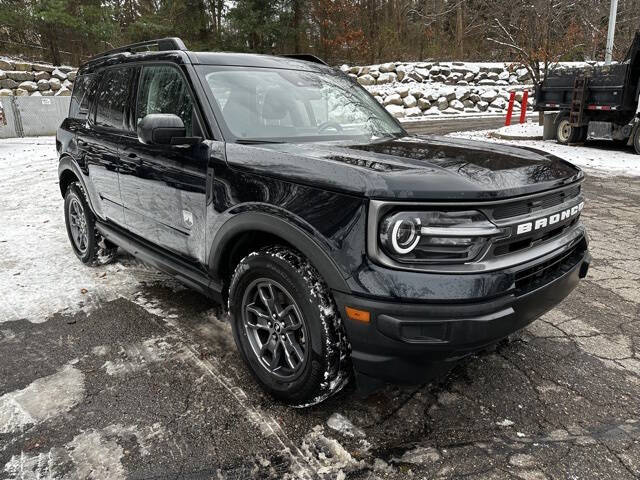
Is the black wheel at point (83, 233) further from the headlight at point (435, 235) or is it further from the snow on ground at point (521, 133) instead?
the snow on ground at point (521, 133)

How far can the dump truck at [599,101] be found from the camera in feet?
34.6

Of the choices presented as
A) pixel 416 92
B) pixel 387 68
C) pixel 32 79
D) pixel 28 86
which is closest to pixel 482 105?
pixel 416 92

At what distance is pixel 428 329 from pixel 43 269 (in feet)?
13.3

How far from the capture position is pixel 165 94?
3.17 m

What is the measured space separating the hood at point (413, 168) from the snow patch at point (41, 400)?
5.17ft

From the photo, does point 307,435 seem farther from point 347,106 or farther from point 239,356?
point 347,106

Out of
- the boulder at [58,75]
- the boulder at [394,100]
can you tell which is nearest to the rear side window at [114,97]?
the boulder at [394,100]

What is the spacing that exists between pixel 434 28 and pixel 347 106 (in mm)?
29041

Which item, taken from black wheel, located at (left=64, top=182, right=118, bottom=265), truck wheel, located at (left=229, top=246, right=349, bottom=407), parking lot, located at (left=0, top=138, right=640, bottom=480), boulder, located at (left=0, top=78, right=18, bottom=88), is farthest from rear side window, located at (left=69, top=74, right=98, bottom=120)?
boulder, located at (left=0, top=78, right=18, bottom=88)

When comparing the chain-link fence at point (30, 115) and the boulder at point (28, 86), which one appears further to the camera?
the boulder at point (28, 86)

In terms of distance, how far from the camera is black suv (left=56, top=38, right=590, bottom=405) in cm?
191

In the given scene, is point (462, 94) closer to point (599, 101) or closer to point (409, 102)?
point (409, 102)

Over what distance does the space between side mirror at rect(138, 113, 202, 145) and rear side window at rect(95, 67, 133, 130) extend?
1.10 metres

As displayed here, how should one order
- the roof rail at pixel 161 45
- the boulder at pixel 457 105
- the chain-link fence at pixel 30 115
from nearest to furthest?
the roof rail at pixel 161 45, the chain-link fence at pixel 30 115, the boulder at pixel 457 105
